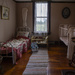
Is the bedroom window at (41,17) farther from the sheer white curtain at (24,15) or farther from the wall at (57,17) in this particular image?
the sheer white curtain at (24,15)

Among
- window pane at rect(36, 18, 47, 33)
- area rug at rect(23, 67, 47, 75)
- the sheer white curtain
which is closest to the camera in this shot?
area rug at rect(23, 67, 47, 75)

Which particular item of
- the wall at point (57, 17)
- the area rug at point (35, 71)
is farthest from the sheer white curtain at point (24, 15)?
the area rug at point (35, 71)

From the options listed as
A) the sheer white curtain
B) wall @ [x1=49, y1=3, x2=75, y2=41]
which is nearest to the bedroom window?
wall @ [x1=49, y1=3, x2=75, y2=41]

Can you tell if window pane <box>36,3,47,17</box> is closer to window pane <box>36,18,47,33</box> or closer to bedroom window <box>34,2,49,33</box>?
bedroom window <box>34,2,49,33</box>

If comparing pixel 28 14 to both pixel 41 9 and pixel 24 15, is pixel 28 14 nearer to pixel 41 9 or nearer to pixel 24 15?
pixel 24 15

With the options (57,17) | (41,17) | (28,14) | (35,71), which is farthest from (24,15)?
(35,71)

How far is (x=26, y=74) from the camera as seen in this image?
2.60 m

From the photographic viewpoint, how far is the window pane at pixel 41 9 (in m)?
5.80

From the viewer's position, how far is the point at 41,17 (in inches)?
233

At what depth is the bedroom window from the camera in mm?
5814

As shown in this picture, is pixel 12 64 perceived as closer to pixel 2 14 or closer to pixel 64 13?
pixel 2 14

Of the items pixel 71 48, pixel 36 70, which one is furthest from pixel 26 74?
pixel 71 48

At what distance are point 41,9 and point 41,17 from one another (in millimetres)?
414

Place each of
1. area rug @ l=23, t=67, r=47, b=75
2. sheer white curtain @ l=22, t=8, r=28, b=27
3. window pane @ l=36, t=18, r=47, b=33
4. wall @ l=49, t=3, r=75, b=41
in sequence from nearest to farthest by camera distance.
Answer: area rug @ l=23, t=67, r=47, b=75
sheer white curtain @ l=22, t=8, r=28, b=27
wall @ l=49, t=3, r=75, b=41
window pane @ l=36, t=18, r=47, b=33
